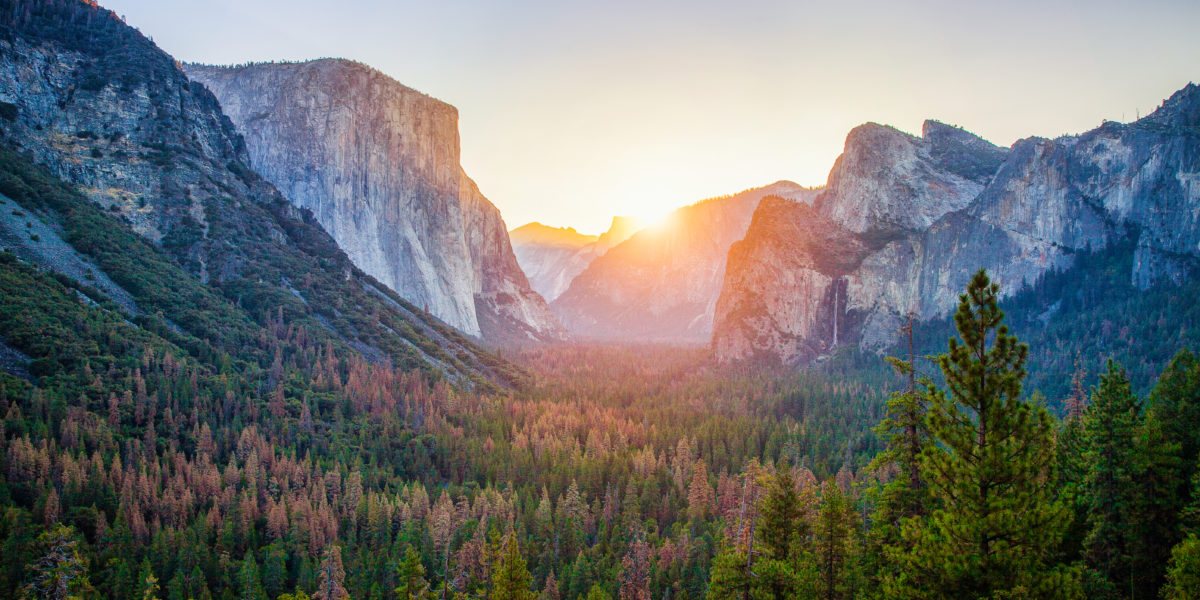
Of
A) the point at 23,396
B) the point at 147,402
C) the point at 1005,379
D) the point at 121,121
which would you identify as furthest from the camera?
the point at 121,121

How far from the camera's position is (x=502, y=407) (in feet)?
302

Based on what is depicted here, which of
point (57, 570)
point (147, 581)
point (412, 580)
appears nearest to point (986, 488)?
point (412, 580)

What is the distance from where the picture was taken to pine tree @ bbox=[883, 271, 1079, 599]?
49.2 feet

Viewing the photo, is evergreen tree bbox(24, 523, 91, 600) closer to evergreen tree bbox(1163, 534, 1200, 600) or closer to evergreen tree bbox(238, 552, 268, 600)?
evergreen tree bbox(238, 552, 268, 600)

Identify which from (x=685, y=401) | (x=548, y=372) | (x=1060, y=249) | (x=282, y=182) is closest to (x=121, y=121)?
(x=282, y=182)

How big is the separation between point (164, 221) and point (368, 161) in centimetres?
5197

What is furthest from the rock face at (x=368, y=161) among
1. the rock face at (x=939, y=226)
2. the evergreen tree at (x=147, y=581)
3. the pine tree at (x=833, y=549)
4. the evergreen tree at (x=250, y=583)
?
the pine tree at (x=833, y=549)

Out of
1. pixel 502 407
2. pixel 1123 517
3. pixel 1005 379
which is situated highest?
pixel 1005 379

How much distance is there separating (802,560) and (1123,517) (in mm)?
10800

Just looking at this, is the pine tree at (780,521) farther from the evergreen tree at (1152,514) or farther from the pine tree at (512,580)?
the evergreen tree at (1152,514)

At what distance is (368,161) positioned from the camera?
→ 142000 millimetres

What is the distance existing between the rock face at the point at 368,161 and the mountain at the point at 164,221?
1186 centimetres

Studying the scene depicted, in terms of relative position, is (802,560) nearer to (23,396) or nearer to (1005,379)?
(1005,379)

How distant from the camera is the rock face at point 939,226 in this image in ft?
349
